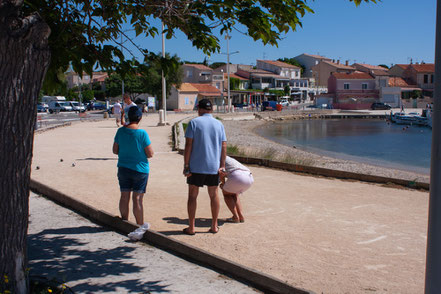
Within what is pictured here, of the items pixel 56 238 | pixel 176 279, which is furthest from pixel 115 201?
pixel 176 279

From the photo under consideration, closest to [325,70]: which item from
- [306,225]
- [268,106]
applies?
[268,106]

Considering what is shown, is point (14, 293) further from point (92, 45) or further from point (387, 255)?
point (387, 255)

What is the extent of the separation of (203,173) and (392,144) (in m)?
34.3

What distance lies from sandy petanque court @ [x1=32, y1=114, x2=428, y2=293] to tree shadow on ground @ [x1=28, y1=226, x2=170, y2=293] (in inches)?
39.1

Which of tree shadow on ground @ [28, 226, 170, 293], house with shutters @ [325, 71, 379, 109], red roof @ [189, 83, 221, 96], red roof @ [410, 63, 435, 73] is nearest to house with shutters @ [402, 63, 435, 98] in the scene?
red roof @ [410, 63, 435, 73]

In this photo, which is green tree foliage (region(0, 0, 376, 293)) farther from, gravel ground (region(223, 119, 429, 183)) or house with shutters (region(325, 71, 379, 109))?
house with shutters (region(325, 71, 379, 109))

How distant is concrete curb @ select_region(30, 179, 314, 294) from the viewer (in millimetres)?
4125

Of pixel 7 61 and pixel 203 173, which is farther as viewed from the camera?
pixel 203 173

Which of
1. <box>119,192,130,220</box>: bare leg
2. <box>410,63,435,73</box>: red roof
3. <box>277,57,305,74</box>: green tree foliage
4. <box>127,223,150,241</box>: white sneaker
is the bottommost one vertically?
<box>127,223,150,241</box>: white sneaker

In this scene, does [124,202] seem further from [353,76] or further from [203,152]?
[353,76]

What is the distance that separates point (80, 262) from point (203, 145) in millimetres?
1920

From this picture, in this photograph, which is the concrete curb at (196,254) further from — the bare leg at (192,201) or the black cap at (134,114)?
the black cap at (134,114)

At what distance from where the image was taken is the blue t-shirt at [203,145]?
5457 mm

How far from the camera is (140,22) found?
7.03 meters
